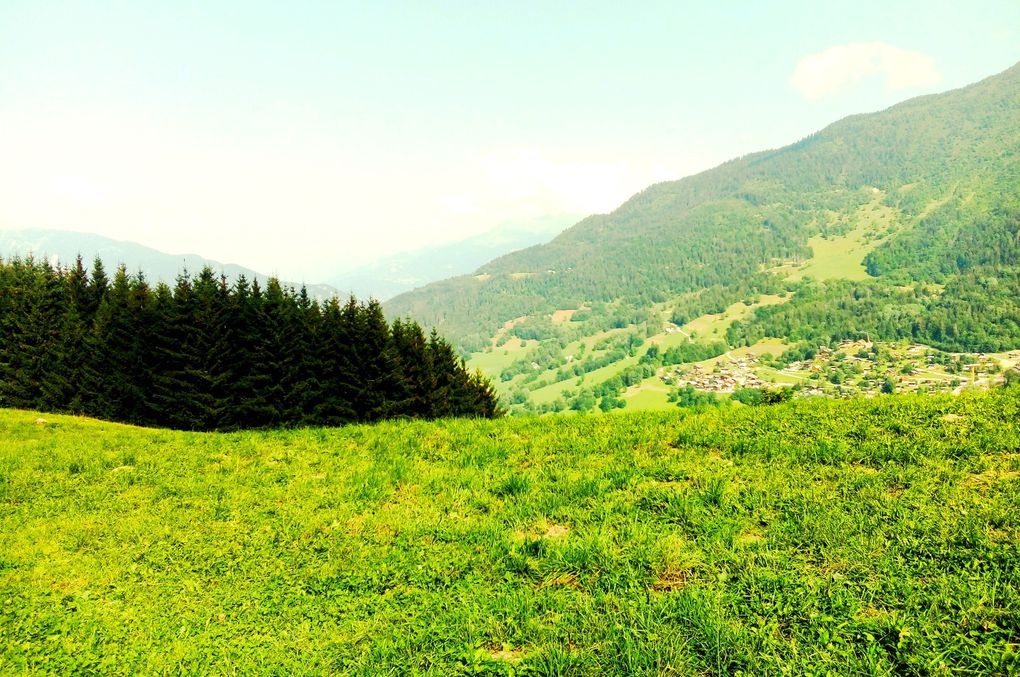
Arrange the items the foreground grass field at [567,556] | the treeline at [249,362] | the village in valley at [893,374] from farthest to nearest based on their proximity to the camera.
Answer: the village in valley at [893,374] < the treeline at [249,362] < the foreground grass field at [567,556]

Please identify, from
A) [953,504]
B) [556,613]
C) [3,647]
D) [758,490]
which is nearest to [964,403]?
[953,504]

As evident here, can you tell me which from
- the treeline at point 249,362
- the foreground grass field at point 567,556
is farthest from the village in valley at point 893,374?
the foreground grass field at point 567,556

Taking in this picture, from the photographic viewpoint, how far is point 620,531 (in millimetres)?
6867

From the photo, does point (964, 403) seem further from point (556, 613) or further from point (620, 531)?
point (556, 613)

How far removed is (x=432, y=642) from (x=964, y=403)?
1202 centimetres

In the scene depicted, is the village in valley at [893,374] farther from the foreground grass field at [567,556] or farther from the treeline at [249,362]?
the foreground grass field at [567,556]

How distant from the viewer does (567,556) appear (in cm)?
635

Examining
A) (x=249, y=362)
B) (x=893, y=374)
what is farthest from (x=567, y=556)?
(x=893, y=374)

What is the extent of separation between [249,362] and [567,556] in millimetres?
40453

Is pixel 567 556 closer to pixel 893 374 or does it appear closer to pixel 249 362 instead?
pixel 249 362

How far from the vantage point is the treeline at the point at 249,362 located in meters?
39.1

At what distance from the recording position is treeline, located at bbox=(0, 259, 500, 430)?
128 feet

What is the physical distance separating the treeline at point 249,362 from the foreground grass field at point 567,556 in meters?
28.6

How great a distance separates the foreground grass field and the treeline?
28.6 m
